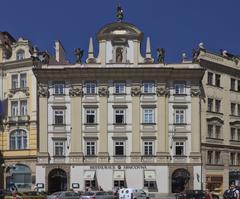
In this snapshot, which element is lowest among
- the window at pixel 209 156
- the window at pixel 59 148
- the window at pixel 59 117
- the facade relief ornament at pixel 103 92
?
the window at pixel 209 156

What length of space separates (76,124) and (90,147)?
10.2 ft

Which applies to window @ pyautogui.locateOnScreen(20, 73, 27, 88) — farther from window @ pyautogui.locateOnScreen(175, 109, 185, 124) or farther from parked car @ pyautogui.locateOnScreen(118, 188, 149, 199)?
parked car @ pyautogui.locateOnScreen(118, 188, 149, 199)

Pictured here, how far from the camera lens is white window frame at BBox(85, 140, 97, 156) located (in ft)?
242

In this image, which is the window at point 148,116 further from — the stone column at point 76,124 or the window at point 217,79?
the window at point 217,79

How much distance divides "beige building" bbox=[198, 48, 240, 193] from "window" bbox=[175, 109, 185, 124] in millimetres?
2597

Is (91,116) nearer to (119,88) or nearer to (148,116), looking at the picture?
(119,88)

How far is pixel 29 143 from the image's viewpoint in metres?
75.2

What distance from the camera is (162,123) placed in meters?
73.6

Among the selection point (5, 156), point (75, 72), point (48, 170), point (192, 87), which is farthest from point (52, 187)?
point (192, 87)

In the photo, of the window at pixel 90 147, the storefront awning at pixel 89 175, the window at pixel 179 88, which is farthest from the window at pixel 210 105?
the storefront awning at pixel 89 175

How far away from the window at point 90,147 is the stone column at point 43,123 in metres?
4.69

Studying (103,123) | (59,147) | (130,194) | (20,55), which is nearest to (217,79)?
(103,123)

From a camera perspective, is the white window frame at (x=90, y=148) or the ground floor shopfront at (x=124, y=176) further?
the white window frame at (x=90, y=148)

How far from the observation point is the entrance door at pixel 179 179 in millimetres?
73438
